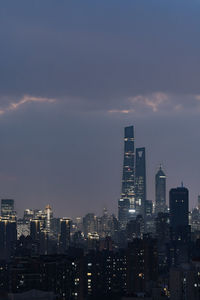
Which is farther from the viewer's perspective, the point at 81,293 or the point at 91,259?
the point at 91,259

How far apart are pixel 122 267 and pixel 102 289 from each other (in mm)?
10900

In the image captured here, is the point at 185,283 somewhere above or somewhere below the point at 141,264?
below

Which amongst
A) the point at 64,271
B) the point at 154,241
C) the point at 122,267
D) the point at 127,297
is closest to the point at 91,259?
the point at 122,267

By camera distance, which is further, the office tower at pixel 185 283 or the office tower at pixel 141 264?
the office tower at pixel 141 264

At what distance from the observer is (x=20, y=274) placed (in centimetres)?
13338

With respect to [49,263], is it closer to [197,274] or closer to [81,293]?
[81,293]

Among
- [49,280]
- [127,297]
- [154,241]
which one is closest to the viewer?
[127,297]

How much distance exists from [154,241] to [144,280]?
64.3 feet

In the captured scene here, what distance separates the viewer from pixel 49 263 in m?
134

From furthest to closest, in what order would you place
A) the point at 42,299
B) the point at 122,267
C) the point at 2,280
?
the point at 122,267 → the point at 2,280 → the point at 42,299

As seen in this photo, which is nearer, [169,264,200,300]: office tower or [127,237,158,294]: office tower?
[169,264,200,300]: office tower

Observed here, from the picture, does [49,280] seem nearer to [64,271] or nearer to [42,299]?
[64,271]

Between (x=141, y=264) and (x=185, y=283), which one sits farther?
(x=141, y=264)

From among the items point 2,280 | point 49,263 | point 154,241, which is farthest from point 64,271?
point 154,241
